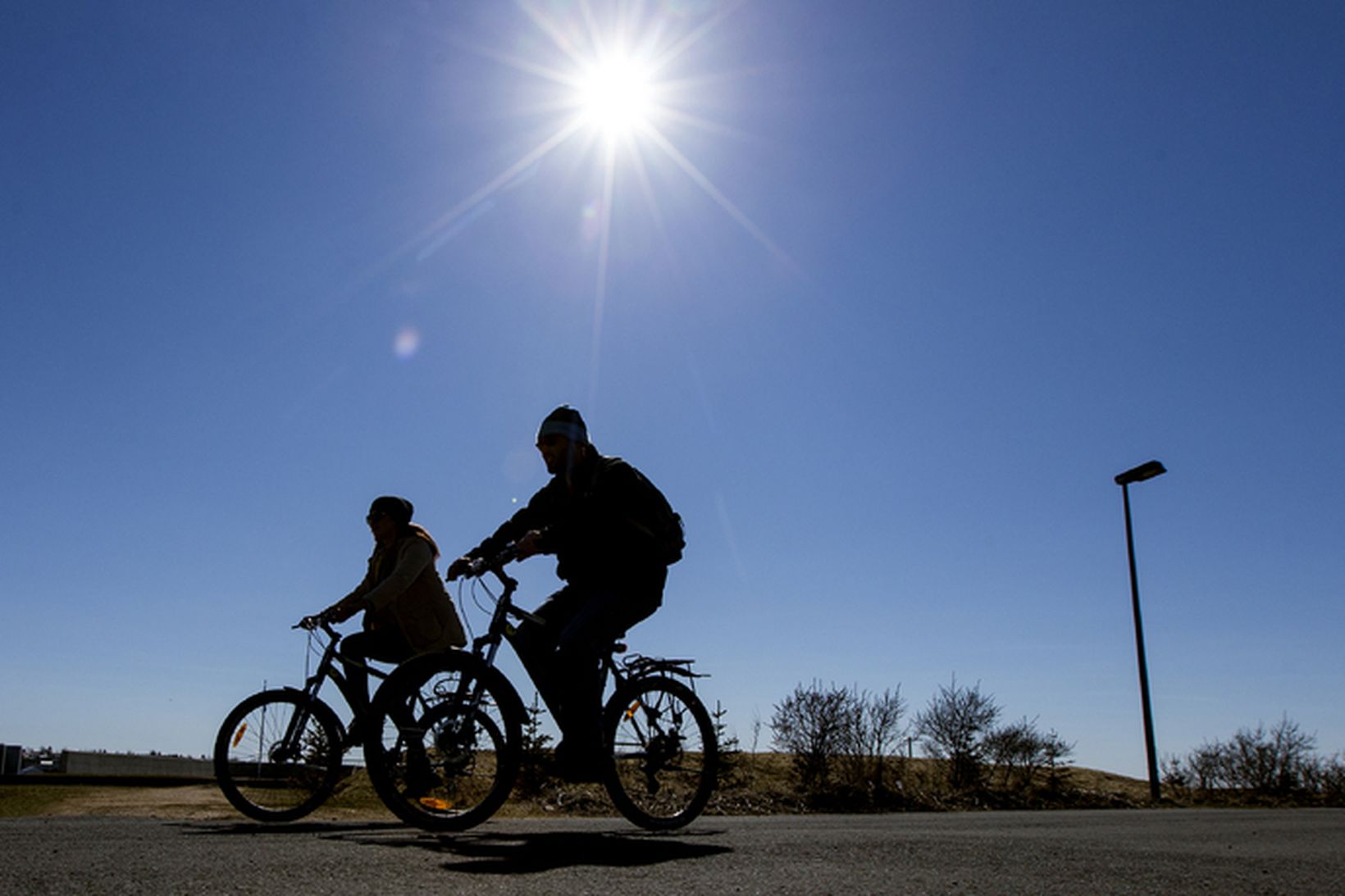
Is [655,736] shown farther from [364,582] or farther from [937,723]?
[937,723]

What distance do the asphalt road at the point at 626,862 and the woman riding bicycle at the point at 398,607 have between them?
117 centimetres

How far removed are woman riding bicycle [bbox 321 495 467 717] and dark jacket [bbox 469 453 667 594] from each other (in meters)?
1.43

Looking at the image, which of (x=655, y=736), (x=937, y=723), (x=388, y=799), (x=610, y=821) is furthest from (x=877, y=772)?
(x=388, y=799)

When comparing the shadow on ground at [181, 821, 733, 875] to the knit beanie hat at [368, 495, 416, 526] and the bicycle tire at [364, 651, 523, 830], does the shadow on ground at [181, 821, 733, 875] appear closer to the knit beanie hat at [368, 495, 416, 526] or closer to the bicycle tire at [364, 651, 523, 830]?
the bicycle tire at [364, 651, 523, 830]

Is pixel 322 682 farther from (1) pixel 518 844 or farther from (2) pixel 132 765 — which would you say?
(2) pixel 132 765

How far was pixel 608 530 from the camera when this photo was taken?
601 centimetres

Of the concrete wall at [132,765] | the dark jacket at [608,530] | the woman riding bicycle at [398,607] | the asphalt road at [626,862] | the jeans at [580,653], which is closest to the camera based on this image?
the asphalt road at [626,862]

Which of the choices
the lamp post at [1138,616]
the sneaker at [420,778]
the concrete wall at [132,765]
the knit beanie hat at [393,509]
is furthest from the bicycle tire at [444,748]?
the concrete wall at [132,765]

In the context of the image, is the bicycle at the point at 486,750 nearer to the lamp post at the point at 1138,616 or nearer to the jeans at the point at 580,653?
the jeans at the point at 580,653

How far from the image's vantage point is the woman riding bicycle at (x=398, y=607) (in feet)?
23.3

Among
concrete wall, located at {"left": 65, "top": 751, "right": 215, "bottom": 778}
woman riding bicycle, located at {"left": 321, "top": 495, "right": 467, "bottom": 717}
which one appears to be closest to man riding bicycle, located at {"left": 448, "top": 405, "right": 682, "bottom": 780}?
woman riding bicycle, located at {"left": 321, "top": 495, "right": 467, "bottom": 717}

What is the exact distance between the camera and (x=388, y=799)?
5570 millimetres

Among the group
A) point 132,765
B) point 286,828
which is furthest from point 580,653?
point 132,765

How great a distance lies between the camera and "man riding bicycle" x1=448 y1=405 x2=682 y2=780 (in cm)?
Result: 585
